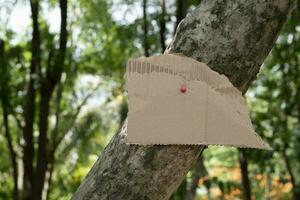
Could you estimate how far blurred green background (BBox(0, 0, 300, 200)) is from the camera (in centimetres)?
715

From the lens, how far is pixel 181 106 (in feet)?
5.63

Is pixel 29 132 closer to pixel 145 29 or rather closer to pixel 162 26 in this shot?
pixel 145 29

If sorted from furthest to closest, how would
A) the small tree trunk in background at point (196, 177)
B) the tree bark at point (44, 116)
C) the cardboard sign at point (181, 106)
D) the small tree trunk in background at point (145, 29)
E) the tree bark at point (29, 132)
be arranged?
the tree bark at point (29, 132) < the tree bark at point (44, 116) < the small tree trunk in background at point (145, 29) < the small tree trunk in background at point (196, 177) < the cardboard sign at point (181, 106)

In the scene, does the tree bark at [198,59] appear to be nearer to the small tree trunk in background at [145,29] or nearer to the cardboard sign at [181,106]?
the cardboard sign at [181,106]

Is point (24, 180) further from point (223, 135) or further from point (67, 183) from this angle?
point (223, 135)

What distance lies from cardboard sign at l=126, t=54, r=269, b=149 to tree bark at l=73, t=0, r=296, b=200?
0.04 m

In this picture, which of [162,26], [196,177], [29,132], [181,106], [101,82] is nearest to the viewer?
[181,106]

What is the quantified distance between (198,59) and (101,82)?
11529 mm

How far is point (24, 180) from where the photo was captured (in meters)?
8.64

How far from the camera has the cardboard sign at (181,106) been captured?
1.69 m

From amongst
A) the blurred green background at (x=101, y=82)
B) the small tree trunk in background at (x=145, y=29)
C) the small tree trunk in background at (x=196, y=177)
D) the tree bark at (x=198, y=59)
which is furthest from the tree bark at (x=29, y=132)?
the tree bark at (x=198, y=59)

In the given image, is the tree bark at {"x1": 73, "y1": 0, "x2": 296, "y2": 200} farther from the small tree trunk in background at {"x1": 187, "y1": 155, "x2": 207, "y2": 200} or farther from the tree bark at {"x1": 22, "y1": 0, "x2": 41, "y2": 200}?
the tree bark at {"x1": 22, "y1": 0, "x2": 41, "y2": 200}

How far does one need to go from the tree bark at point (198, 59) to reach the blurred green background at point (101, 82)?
11.5 ft

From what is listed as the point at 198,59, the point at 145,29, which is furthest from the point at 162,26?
the point at 198,59
